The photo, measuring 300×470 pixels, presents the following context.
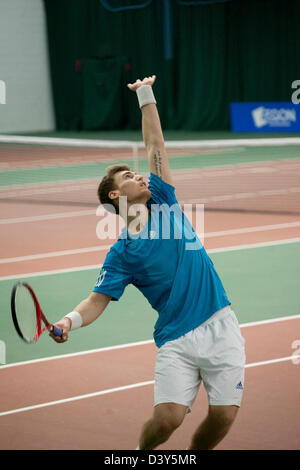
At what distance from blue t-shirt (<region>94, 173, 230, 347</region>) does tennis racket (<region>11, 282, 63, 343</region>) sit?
0.44 metres

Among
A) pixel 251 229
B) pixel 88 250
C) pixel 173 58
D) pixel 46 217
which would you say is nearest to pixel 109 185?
pixel 88 250

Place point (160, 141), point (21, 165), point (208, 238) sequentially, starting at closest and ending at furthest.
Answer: point (160, 141), point (208, 238), point (21, 165)

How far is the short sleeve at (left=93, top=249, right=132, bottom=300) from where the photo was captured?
12.1 ft

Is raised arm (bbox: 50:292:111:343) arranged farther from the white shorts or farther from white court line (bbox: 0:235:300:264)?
white court line (bbox: 0:235:300:264)

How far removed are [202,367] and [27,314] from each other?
790 millimetres

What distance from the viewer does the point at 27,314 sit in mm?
3352

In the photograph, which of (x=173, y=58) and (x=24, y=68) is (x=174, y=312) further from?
(x=24, y=68)

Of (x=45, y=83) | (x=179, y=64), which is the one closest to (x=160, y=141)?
(x=179, y=64)

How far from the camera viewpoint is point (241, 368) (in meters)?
3.57

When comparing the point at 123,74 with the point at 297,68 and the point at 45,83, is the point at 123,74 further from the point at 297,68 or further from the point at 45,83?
the point at 297,68

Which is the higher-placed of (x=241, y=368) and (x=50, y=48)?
(x=50, y=48)

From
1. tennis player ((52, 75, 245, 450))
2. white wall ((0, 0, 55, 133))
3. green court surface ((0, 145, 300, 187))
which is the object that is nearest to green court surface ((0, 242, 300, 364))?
tennis player ((52, 75, 245, 450))

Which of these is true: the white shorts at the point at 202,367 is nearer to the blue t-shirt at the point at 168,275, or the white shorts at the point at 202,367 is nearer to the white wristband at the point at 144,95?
the blue t-shirt at the point at 168,275

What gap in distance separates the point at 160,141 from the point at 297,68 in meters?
19.1
